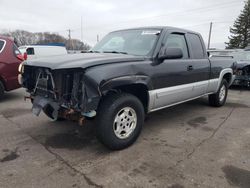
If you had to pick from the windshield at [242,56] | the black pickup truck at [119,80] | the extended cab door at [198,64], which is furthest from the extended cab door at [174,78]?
the windshield at [242,56]

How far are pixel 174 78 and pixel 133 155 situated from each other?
166 cm

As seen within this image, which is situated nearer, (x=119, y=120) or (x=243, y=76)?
(x=119, y=120)

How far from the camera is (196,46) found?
514 centimetres

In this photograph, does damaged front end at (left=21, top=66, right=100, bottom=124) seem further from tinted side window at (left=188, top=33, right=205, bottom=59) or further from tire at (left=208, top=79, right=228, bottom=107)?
tire at (left=208, top=79, right=228, bottom=107)

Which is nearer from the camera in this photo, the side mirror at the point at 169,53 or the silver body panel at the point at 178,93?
the side mirror at the point at 169,53

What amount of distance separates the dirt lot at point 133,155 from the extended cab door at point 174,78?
62 centimetres

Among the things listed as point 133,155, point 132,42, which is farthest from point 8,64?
point 133,155

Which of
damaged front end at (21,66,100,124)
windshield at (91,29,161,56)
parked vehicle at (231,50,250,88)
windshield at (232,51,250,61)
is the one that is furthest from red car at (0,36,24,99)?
windshield at (232,51,250,61)

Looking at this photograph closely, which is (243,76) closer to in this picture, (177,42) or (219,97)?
(219,97)

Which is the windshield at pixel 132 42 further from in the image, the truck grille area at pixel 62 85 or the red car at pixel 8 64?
the red car at pixel 8 64

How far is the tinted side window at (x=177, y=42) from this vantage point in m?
4.30

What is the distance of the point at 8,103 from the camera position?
6449 millimetres

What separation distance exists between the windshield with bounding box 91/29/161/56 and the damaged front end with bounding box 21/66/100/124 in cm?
136

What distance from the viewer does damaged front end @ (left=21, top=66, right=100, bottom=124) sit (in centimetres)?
290
